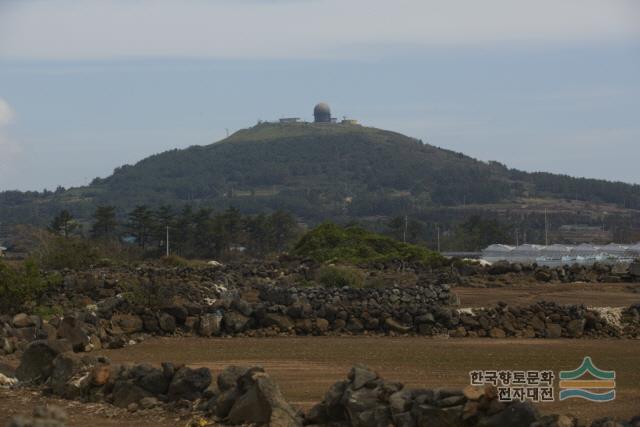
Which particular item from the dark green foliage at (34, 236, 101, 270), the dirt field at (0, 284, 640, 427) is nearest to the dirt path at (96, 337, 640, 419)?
the dirt field at (0, 284, 640, 427)

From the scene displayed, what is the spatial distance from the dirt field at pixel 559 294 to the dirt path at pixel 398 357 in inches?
317

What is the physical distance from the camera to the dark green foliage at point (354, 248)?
55656 mm

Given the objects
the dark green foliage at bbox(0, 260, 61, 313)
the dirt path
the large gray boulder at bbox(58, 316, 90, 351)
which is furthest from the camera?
the dark green foliage at bbox(0, 260, 61, 313)

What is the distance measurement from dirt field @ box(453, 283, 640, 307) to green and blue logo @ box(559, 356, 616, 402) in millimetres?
13821

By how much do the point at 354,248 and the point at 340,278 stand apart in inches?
801

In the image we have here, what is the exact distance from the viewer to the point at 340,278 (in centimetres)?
3875

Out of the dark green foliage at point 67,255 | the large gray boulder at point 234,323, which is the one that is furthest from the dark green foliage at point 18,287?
the dark green foliage at point 67,255

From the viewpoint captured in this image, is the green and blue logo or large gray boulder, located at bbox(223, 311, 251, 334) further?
large gray boulder, located at bbox(223, 311, 251, 334)

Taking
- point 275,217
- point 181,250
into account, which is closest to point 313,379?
point 181,250

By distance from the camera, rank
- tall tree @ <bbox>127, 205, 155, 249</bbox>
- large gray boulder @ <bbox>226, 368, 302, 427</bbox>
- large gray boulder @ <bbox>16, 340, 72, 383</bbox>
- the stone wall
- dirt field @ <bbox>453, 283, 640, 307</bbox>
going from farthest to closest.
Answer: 1. tall tree @ <bbox>127, 205, 155, 249</bbox>
2. dirt field @ <bbox>453, 283, 640, 307</bbox>
3. large gray boulder @ <bbox>16, 340, 72, 383</bbox>
4. large gray boulder @ <bbox>226, 368, 302, 427</bbox>
5. the stone wall

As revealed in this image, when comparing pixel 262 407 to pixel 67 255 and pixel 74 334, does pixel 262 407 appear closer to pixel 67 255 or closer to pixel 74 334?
pixel 74 334

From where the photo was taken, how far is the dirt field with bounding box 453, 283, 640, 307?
33.0 metres

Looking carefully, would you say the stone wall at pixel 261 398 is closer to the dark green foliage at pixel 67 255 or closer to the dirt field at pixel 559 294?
the dirt field at pixel 559 294

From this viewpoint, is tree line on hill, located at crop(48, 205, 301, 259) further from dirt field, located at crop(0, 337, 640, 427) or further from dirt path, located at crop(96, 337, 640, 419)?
dirt field, located at crop(0, 337, 640, 427)
